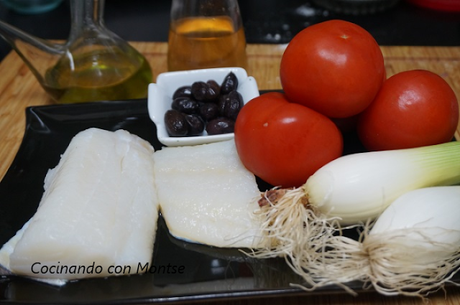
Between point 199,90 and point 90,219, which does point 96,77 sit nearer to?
point 199,90

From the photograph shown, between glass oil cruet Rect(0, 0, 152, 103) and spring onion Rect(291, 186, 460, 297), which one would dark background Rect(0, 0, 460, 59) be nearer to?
glass oil cruet Rect(0, 0, 152, 103)

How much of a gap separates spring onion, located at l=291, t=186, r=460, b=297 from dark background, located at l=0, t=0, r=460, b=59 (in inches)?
51.8

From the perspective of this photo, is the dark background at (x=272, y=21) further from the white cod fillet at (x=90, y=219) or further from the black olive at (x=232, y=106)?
the white cod fillet at (x=90, y=219)

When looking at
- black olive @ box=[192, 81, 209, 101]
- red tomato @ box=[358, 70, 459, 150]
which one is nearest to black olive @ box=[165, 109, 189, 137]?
black olive @ box=[192, 81, 209, 101]

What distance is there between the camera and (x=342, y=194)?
3.20 ft

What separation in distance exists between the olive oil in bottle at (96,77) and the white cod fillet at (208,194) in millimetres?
411

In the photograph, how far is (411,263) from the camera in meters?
0.91

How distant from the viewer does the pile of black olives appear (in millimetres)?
1276

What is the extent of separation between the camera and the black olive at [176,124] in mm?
1257

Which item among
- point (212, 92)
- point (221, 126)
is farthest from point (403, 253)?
point (212, 92)

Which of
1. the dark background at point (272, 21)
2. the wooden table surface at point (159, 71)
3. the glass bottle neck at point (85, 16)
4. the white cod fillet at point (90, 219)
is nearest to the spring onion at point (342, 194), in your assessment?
the white cod fillet at point (90, 219)

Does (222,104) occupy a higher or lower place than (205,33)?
lower

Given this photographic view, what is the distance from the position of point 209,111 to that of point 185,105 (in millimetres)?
77

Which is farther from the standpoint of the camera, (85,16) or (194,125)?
(85,16)
